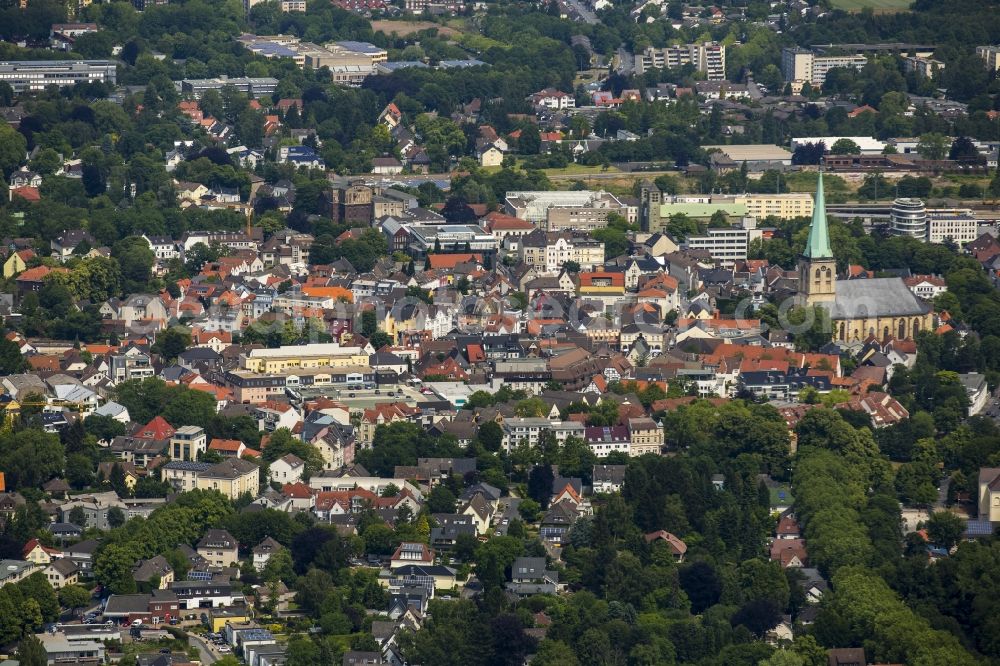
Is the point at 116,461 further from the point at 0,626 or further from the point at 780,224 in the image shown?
the point at 780,224

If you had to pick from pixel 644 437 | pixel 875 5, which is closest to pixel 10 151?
pixel 644 437

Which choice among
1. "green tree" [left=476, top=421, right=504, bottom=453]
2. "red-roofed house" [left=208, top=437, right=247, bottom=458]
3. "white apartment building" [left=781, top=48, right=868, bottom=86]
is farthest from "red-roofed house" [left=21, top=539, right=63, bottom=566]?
"white apartment building" [left=781, top=48, right=868, bottom=86]

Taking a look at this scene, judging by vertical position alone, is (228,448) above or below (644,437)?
above

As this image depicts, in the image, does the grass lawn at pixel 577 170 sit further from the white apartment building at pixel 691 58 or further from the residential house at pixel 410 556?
the residential house at pixel 410 556

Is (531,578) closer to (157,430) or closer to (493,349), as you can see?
(157,430)

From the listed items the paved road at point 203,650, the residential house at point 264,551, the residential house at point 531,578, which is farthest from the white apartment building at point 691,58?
the paved road at point 203,650

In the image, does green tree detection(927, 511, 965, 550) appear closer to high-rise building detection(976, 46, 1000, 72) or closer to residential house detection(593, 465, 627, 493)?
residential house detection(593, 465, 627, 493)
